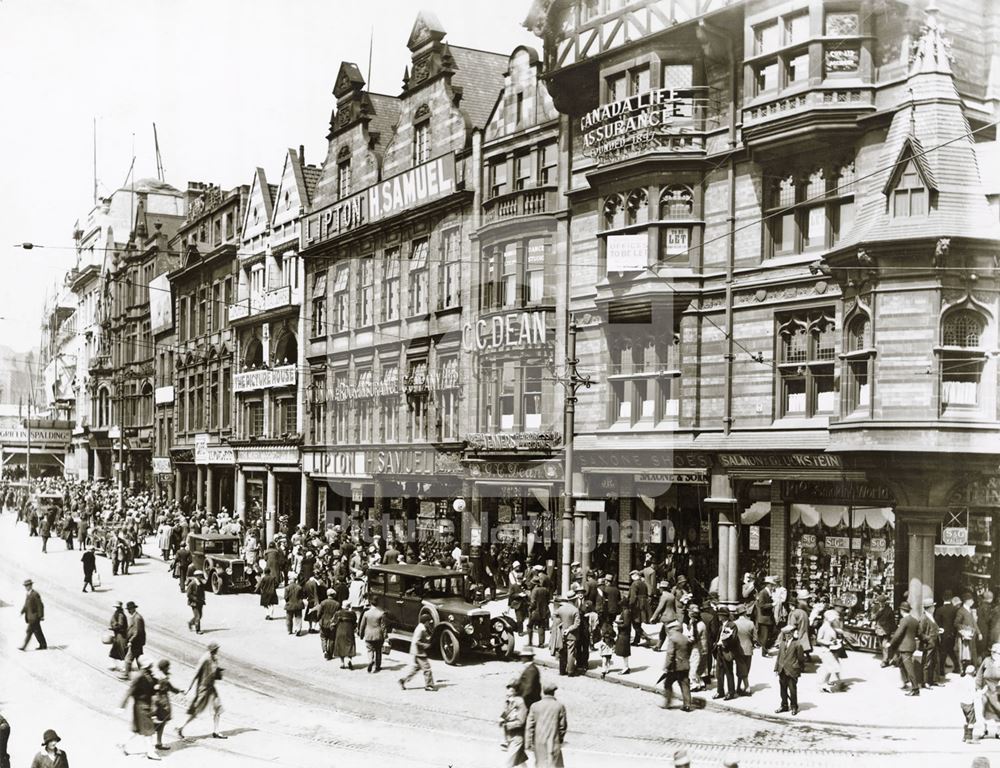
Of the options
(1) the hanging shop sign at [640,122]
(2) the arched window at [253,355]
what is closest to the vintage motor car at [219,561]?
(1) the hanging shop sign at [640,122]

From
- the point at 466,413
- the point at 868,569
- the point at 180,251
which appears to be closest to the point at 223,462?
the point at 180,251

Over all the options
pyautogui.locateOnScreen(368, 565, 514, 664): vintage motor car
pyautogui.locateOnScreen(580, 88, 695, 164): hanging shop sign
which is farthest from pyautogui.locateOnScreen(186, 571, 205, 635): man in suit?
pyautogui.locateOnScreen(580, 88, 695, 164): hanging shop sign

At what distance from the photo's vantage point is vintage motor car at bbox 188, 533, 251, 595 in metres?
32.6

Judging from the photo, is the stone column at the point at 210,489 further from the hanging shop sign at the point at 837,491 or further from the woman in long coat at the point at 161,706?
the woman in long coat at the point at 161,706

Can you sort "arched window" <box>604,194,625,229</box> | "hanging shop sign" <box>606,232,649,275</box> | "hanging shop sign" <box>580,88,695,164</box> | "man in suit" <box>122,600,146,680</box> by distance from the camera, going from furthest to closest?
"arched window" <box>604,194,625,229</box> → "hanging shop sign" <box>606,232,649,275</box> → "hanging shop sign" <box>580,88,695,164</box> → "man in suit" <box>122,600,146,680</box>

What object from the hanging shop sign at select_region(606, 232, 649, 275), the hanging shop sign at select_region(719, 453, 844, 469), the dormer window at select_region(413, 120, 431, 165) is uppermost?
the dormer window at select_region(413, 120, 431, 165)

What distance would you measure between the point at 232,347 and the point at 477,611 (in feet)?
118

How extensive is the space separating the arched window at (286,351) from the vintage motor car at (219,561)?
54.8 feet

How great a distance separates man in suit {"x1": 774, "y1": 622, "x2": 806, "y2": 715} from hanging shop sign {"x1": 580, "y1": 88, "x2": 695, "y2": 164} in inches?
562

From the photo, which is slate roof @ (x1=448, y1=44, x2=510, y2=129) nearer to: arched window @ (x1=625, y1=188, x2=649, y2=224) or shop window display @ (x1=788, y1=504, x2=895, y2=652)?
arched window @ (x1=625, y1=188, x2=649, y2=224)

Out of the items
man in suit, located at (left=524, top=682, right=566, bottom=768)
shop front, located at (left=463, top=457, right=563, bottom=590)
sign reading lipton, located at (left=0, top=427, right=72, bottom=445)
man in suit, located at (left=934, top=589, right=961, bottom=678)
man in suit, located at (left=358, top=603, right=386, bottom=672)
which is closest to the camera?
man in suit, located at (left=524, top=682, right=566, bottom=768)

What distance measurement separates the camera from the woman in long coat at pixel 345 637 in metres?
21.5

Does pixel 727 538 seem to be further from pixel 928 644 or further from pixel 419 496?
pixel 419 496

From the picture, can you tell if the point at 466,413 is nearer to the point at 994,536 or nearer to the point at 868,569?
the point at 868,569
